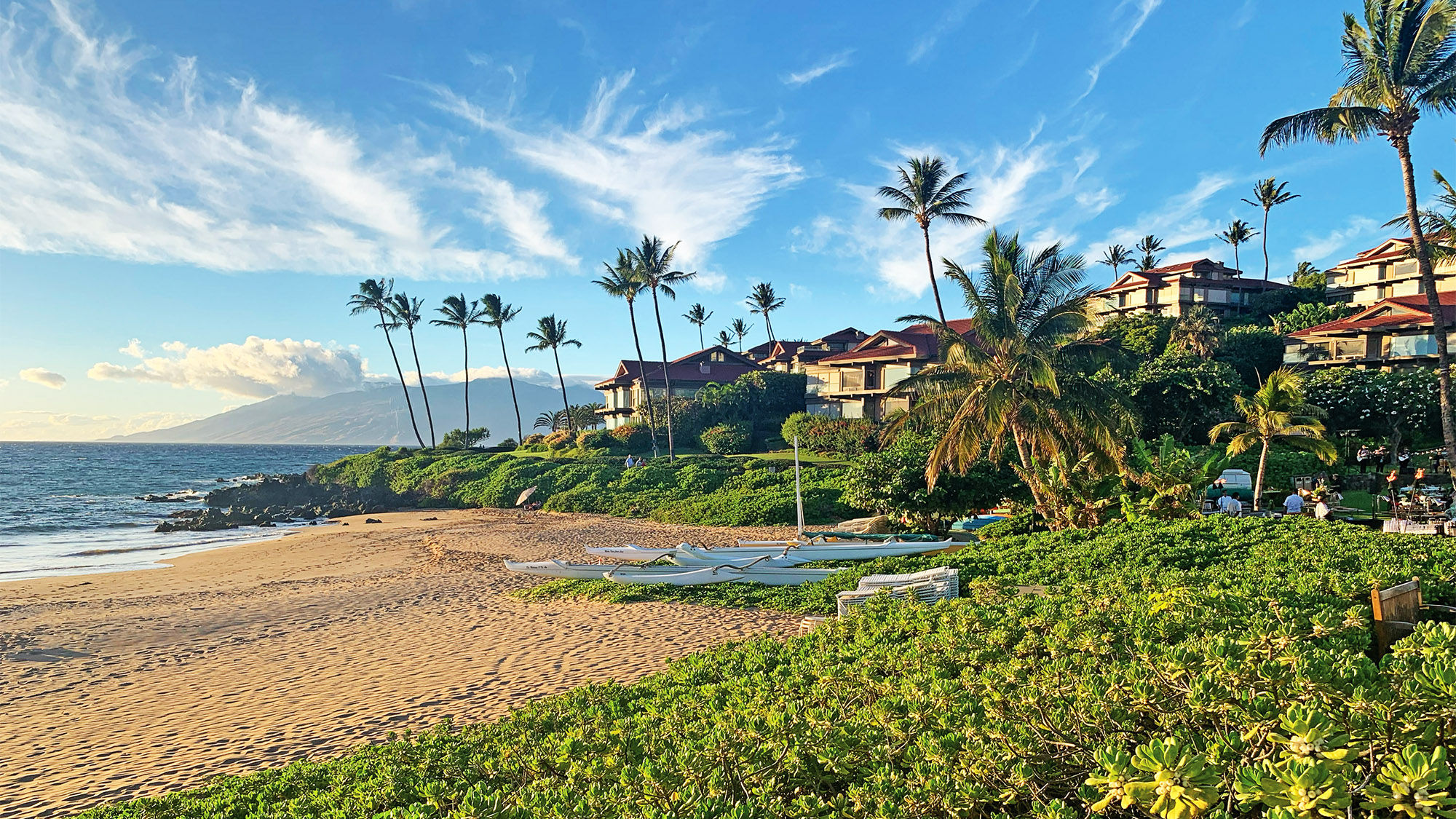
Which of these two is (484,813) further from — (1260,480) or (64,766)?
(1260,480)

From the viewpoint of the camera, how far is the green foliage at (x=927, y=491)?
22688 millimetres

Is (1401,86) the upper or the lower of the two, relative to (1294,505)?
upper

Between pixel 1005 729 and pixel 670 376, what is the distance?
63.7 meters

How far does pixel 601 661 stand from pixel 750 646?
326 cm

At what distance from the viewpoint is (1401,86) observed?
20016mm

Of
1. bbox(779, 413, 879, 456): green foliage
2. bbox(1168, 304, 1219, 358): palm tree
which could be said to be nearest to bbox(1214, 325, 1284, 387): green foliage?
bbox(1168, 304, 1219, 358): palm tree

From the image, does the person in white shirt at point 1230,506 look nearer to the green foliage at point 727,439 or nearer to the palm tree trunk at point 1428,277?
the palm tree trunk at point 1428,277

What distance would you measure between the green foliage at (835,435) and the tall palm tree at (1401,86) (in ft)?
74.1

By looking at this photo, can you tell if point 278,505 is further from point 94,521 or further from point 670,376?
point 670,376

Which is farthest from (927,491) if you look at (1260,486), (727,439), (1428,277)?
(727,439)

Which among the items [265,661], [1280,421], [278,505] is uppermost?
[1280,421]

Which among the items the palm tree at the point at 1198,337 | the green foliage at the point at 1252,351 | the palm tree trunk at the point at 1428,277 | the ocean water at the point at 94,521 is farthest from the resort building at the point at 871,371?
the ocean water at the point at 94,521

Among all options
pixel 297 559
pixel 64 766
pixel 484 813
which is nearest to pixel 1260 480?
pixel 484 813

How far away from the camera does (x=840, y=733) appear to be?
180 inches
